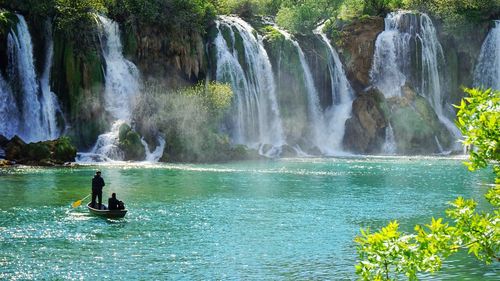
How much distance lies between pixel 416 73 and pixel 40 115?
50433 mm

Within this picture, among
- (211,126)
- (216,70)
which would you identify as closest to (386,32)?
(216,70)

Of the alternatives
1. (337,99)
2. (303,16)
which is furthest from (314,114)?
(303,16)

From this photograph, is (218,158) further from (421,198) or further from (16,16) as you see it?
(421,198)

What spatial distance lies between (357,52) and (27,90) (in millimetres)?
43516

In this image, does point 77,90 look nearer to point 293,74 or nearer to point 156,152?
point 156,152

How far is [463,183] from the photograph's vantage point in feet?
169

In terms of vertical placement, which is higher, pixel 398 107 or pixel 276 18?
pixel 276 18

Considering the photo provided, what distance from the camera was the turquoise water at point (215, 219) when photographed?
24516 mm

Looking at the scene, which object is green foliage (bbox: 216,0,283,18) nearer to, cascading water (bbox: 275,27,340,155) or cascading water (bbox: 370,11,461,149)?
cascading water (bbox: 275,27,340,155)


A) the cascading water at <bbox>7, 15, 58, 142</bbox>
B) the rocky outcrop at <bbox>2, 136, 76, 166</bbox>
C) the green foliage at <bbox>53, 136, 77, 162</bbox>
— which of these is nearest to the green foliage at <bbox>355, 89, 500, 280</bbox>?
the rocky outcrop at <bbox>2, 136, 76, 166</bbox>

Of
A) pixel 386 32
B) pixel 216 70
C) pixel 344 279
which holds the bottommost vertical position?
pixel 344 279

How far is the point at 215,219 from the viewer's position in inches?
1387

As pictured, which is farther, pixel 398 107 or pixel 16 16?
pixel 398 107

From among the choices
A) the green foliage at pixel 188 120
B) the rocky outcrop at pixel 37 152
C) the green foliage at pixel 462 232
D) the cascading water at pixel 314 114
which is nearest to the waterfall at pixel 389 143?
the cascading water at pixel 314 114
